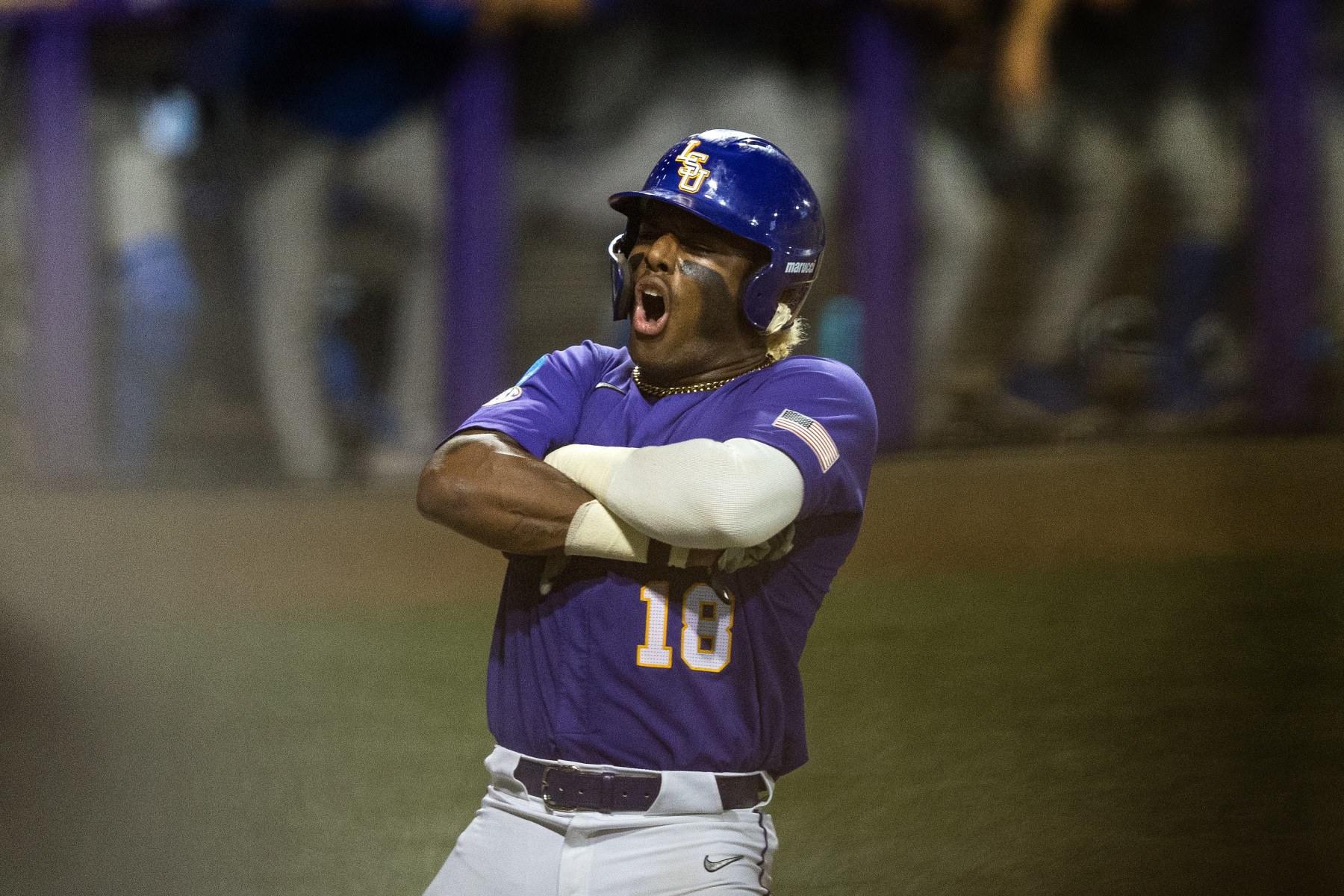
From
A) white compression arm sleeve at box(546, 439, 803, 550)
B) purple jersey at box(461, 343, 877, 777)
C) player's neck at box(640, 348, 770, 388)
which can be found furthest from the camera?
player's neck at box(640, 348, 770, 388)

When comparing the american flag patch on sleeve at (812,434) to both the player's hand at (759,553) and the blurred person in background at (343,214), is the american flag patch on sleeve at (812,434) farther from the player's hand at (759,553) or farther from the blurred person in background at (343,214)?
the blurred person in background at (343,214)

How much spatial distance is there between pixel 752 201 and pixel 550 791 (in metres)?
1.19

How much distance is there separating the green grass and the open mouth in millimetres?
2181

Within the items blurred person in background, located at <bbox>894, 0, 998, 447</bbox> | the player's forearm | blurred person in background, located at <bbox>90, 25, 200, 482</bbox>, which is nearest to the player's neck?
the player's forearm

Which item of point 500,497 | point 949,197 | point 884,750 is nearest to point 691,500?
Result: point 500,497

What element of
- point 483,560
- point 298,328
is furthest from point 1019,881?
point 298,328

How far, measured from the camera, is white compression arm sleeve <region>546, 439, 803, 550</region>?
100 inches

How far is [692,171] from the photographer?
277cm

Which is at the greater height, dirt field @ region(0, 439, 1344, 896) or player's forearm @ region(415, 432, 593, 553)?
player's forearm @ region(415, 432, 593, 553)

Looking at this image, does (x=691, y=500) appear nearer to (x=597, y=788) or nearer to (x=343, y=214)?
(x=597, y=788)

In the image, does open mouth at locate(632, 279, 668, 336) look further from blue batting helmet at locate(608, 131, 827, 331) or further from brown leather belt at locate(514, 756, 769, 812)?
brown leather belt at locate(514, 756, 769, 812)

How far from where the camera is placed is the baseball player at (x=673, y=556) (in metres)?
2.62

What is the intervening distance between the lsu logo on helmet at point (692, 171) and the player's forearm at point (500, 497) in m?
0.61

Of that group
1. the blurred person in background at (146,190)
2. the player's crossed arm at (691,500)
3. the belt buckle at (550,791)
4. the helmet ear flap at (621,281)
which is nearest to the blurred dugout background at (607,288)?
the blurred person in background at (146,190)
